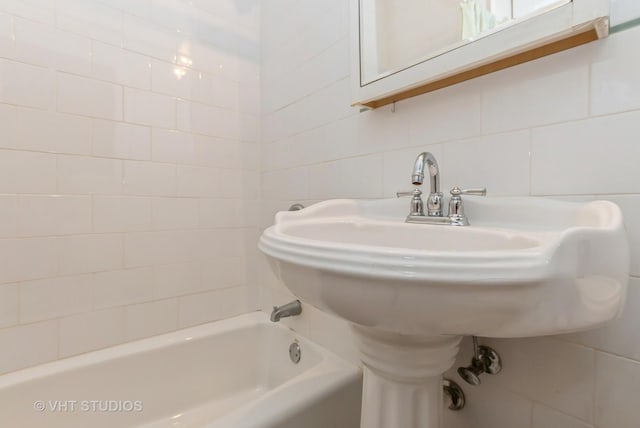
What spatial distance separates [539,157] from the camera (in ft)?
1.96

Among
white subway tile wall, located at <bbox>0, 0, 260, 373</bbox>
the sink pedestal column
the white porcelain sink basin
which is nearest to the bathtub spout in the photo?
white subway tile wall, located at <bbox>0, 0, 260, 373</bbox>

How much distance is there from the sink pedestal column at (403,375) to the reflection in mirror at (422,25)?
0.61 meters

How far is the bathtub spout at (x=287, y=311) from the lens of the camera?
3.72ft

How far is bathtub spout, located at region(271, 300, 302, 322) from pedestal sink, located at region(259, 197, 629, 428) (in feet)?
1.98

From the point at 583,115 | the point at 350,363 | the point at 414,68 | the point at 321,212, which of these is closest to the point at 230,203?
the point at 321,212

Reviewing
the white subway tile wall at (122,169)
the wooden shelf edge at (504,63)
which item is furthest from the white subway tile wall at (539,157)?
the white subway tile wall at (122,169)

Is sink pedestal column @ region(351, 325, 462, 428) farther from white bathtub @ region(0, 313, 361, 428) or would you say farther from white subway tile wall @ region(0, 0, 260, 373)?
white subway tile wall @ region(0, 0, 260, 373)

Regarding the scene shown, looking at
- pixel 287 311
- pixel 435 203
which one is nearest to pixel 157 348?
pixel 287 311

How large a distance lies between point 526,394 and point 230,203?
1165mm

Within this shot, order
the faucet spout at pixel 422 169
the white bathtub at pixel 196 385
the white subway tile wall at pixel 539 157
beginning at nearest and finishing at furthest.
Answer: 1. the white subway tile wall at pixel 539 157
2. the faucet spout at pixel 422 169
3. the white bathtub at pixel 196 385

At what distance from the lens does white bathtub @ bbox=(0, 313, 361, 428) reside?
79 centimetres

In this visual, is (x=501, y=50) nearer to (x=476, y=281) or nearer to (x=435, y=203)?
(x=435, y=203)

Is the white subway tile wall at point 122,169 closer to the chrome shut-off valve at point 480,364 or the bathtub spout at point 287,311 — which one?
the bathtub spout at point 287,311

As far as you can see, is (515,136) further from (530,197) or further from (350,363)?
(350,363)
